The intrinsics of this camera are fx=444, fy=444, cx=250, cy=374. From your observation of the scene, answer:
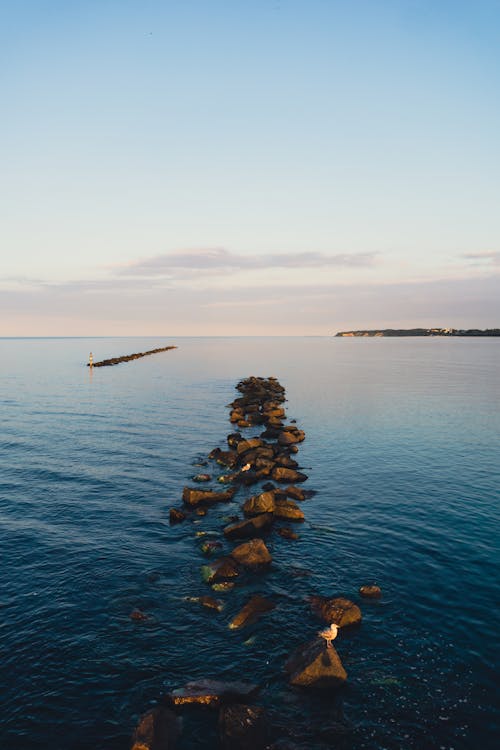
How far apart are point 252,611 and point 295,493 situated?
1313 centimetres

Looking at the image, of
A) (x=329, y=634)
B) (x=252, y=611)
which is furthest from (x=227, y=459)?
(x=329, y=634)

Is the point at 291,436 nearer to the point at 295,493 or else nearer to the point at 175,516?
the point at 295,493

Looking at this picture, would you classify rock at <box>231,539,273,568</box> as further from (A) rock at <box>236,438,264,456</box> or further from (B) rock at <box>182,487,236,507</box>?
(A) rock at <box>236,438,264,456</box>

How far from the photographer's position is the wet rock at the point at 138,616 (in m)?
16.5

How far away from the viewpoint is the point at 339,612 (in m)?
16.4

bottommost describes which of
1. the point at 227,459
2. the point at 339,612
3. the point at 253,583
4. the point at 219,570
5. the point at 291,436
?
the point at 253,583

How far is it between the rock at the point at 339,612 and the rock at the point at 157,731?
656cm

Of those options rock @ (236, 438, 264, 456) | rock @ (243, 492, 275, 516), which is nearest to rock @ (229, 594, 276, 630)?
rock @ (243, 492, 275, 516)

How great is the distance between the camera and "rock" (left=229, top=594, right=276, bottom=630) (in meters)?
16.3

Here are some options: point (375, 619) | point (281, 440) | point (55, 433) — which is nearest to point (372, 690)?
point (375, 619)

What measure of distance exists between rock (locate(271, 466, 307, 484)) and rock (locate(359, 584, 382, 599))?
15169 millimetres

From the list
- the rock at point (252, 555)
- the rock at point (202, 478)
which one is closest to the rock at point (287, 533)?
the rock at point (252, 555)

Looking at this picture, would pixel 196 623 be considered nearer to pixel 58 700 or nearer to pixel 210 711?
pixel 210 711

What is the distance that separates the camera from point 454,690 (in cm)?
1329
